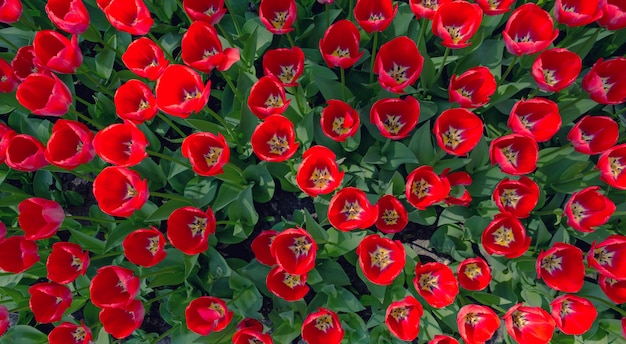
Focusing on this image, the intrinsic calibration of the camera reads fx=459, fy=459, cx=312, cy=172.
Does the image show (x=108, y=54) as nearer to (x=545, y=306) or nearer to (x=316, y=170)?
(x=316, y=170)

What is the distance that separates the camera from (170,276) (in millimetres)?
2219

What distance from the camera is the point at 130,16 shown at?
1.89 meters

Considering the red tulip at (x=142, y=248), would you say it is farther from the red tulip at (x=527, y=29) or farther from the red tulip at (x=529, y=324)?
the red tulip at (x=527, y=29)

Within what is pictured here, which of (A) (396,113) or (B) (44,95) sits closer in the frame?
(B) (44,95)

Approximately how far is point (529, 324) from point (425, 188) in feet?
2.19

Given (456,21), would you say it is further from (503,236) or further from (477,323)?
(477,323)

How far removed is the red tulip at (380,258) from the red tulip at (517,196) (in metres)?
0.45

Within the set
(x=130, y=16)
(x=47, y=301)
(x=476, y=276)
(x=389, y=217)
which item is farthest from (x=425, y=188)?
(x=47, y=301)

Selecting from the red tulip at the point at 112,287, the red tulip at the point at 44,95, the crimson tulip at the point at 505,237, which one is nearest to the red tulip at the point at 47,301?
the red tulip at the point at 112,287

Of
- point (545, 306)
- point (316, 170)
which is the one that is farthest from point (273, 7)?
point (545, 306)

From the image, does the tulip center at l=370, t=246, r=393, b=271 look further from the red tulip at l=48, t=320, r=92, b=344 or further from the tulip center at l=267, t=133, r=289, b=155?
the red tulip at l=48, t=320, r=92, b=344

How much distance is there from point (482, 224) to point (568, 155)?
539 millimetres

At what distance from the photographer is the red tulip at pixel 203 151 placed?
1.65 meters

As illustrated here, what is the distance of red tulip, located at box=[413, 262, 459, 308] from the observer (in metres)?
1.88
